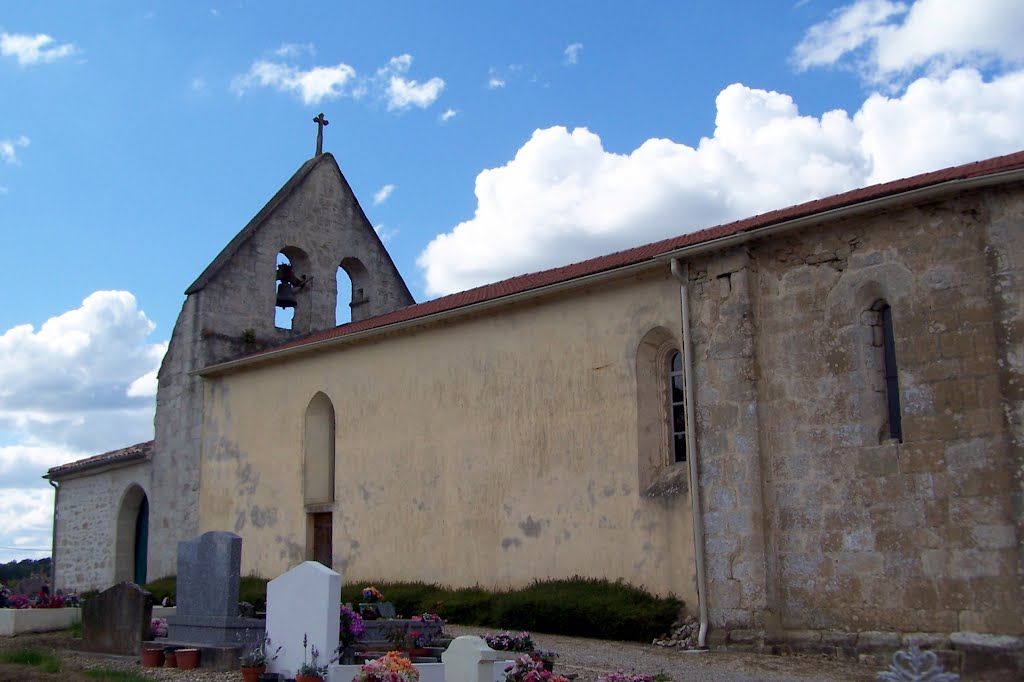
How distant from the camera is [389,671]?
861 centimetres

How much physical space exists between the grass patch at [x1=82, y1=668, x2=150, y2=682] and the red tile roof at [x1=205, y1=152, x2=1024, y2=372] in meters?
7.43

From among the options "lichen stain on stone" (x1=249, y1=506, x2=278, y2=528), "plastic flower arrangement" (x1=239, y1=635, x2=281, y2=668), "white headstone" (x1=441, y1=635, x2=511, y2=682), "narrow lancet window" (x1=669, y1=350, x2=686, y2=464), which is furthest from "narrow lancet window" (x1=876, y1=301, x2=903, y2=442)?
"lichen stain on stone" (x1=249, y1=506, x2=278, y2=528)

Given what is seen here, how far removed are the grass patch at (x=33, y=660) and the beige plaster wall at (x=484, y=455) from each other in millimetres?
6267

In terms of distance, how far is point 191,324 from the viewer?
71.0ft

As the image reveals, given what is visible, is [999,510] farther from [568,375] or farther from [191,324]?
[191,324]

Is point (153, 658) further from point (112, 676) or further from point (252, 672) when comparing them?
point (252, 672)

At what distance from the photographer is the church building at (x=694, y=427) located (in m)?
10.7

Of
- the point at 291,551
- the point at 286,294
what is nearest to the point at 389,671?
the point at 291,551

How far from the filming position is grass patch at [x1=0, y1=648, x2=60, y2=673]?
1014 cm

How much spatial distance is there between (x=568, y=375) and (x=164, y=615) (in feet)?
22.2

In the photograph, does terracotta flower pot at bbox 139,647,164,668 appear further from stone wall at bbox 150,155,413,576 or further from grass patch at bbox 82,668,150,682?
stone wall at bbox 150,155,413,576

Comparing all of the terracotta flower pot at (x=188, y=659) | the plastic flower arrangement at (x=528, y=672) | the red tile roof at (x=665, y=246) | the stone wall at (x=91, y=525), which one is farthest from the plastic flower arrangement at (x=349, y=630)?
the stone wall at (x=91, y=525)

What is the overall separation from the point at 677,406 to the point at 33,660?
26.7 feet

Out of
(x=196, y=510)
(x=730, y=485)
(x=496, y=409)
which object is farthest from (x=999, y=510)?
(x=196, y=510)
